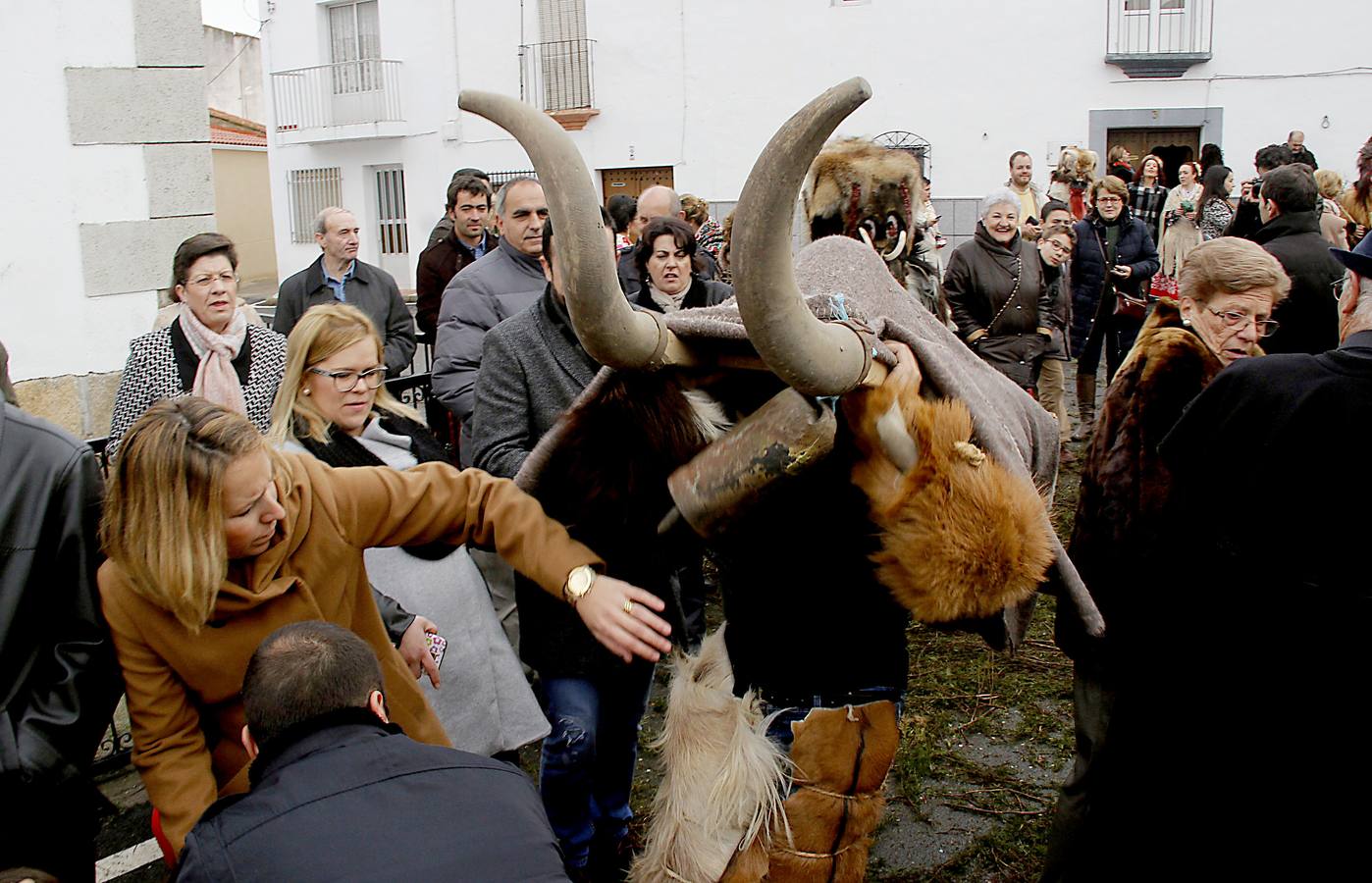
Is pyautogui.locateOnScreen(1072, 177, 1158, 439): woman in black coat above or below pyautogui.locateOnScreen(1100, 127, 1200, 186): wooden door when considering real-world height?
below

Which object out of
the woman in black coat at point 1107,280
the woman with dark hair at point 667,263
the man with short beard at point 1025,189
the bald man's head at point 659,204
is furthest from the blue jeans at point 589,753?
the man with short beard at point 1025,189

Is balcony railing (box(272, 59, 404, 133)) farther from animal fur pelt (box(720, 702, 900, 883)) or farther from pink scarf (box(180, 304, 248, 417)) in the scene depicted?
animal fur pelt (box(720, 702, 900, 883))

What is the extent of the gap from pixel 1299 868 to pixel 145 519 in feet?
8.65

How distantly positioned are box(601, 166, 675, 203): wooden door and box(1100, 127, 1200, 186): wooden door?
310 inches

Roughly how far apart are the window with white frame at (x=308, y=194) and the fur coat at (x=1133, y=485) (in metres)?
24.6

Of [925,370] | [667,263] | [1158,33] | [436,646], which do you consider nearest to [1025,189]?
[667,263]

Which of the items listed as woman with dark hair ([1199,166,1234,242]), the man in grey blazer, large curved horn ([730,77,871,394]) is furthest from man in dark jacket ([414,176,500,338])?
woman with dark hair ([1199,166,1234,242])

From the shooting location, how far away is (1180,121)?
1870 centimetres

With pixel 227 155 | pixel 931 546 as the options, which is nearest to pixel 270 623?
pixel 931 546

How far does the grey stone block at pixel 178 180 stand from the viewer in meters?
5.52

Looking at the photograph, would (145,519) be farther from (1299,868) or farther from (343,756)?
(1299,868)

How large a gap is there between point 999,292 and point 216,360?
4.85m

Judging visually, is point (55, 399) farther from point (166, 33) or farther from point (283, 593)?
point (283, 593)

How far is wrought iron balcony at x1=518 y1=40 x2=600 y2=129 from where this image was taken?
2194 cm
